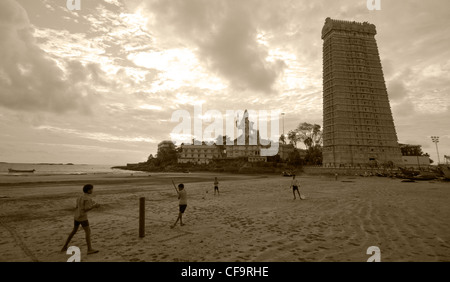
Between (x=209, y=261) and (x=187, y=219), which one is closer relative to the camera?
(x=209, y=261)

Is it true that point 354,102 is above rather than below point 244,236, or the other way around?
above

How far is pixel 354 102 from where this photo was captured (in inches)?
3061

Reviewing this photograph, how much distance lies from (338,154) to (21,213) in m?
78.2

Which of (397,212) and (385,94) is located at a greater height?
(385,94)

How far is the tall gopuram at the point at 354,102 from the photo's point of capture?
75125 millimetres

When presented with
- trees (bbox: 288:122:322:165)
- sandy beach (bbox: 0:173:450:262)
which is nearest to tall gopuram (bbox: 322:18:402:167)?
trees (bbox: 288:122:322:165)

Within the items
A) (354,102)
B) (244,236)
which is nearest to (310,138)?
(354,102)

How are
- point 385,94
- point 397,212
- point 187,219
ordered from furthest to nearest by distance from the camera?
point 385,94 → point 397,212 → point 187,219

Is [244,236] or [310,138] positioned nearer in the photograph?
[244,236]

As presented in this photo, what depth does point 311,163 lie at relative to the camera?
8900cm

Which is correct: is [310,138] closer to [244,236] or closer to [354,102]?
[354,102]
